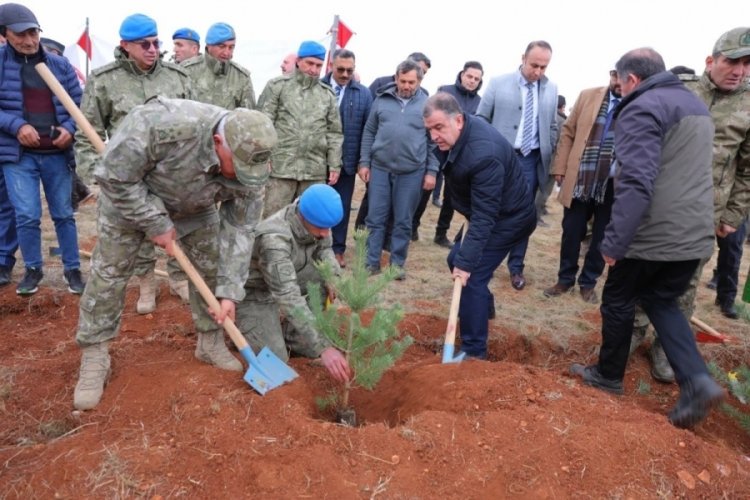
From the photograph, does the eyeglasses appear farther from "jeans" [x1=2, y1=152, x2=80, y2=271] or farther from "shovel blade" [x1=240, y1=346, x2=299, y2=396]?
"shovel blade" [x1=240, y1=346, x2=299, y2=396]

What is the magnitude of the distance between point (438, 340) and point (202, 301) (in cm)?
193

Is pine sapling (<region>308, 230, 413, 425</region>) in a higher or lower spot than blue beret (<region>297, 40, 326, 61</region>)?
lower

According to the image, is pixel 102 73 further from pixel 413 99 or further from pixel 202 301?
pixel 413 99

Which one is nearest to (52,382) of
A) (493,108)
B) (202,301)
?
(202,301)

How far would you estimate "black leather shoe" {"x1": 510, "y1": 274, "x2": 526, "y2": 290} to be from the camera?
5.75 metres

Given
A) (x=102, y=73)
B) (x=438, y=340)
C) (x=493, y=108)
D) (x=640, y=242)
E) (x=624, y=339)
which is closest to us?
(x=640, y=242)

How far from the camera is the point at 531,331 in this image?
180 inches

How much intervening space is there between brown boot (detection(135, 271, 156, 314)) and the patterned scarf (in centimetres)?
376

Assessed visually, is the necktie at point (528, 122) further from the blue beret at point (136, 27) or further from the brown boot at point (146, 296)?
the brown boot at point (146, 296)

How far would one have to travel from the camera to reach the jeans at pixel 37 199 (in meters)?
4.22

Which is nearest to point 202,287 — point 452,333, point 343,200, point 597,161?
point 452,333

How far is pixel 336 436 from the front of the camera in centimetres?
254

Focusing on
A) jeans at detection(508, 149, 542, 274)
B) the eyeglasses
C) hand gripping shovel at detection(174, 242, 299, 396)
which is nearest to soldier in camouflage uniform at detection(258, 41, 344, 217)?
the eyeglasses

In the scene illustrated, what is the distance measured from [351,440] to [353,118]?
3954mm
